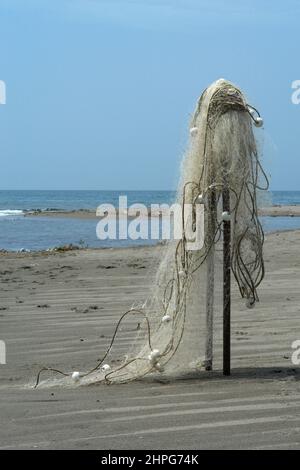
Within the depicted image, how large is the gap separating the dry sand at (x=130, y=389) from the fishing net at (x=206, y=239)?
0.27m

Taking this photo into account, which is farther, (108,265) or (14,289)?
(108,265)

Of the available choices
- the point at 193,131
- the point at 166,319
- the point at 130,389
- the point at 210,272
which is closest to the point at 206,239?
the point at 210,272

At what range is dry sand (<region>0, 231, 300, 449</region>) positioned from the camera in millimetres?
4355

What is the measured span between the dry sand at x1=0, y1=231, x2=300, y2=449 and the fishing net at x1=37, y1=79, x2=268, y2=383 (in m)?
0.27

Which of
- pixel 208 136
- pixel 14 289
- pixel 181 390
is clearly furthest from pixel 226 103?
pixel 14 289

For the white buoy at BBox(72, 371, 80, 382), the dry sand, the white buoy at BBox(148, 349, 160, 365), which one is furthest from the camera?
the white buoy at BBox(148, 349, 160, 365)

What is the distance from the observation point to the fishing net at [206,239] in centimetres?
561

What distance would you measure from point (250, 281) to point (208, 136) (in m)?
1.12

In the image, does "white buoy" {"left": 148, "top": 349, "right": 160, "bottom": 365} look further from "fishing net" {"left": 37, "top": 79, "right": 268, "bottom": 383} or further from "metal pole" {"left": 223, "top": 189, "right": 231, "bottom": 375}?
"metal pole" {"left": 223, "top": 189, "right": 231, "bottom": 375}

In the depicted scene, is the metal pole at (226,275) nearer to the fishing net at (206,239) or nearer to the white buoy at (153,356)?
the fishing net at (206,239)

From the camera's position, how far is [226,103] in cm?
559

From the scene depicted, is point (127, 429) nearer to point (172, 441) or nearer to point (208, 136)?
point (172, 441)

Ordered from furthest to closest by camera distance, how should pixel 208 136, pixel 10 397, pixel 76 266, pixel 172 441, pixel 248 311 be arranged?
1. pixel 76 266
2. pixel 248 311
3. pixel 208 136
4. pixel 10 397
5. pixel 172 441

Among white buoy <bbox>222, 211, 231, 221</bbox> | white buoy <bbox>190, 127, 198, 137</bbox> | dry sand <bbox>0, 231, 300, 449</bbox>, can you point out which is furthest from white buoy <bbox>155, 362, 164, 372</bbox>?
white buoy <bbox>190, 127, 198, 137</bbox>
